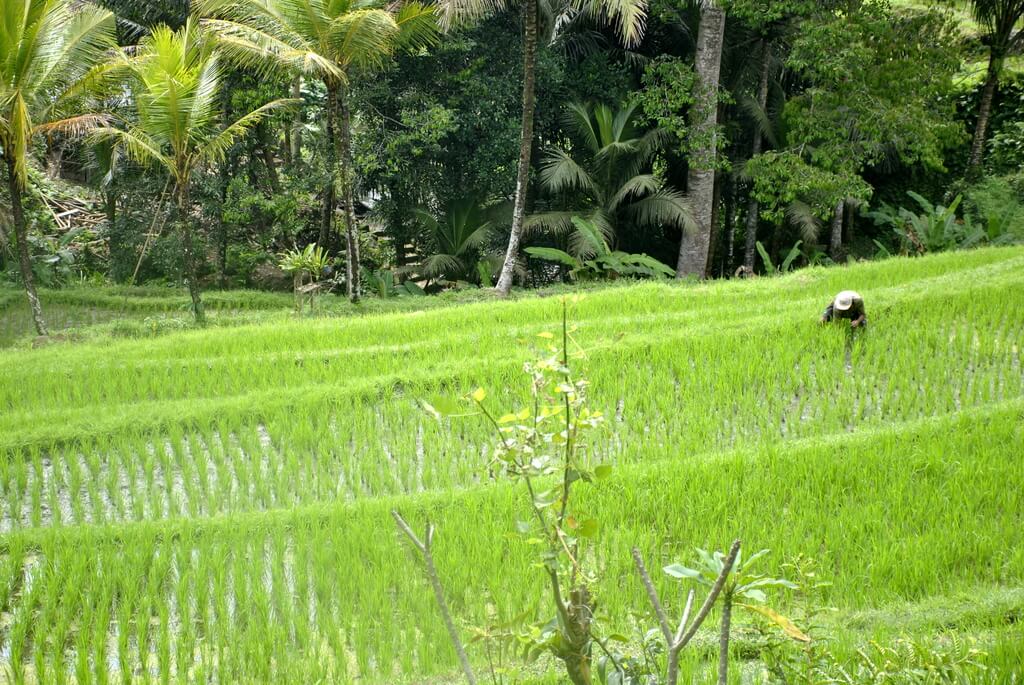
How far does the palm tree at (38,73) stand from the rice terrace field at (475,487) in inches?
104

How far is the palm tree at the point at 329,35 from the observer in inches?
458

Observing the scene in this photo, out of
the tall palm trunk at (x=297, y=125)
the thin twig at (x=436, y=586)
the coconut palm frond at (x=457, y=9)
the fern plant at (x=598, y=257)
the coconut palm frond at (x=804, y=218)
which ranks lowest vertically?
the thin twig at (x=436, y=586)

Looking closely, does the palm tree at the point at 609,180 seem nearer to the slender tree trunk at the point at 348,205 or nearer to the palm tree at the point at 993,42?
the slender tree trunk at the point at 348,205

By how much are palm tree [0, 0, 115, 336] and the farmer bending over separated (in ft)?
26.6

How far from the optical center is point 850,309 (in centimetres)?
800

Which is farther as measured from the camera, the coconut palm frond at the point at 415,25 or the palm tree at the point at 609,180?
the palm tree at the point at 609,180

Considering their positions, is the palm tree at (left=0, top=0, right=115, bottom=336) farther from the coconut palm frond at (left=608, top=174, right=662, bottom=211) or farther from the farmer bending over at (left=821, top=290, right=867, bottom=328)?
the farmer bending over at (left=821, top=290, right=867, bottom=328)

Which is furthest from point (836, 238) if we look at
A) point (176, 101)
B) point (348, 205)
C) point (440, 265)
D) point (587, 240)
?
point (176, 101)

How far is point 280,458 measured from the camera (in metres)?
6.78

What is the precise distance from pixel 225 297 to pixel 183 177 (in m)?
2.89

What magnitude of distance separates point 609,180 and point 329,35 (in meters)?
4.98

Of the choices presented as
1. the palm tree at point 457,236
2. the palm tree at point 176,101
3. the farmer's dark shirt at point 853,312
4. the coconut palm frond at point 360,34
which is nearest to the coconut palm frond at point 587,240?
the palm tree at point 457,236

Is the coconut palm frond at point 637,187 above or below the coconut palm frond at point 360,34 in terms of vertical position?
below

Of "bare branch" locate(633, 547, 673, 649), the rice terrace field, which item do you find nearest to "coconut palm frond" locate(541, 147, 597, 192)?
the rice terrace field
